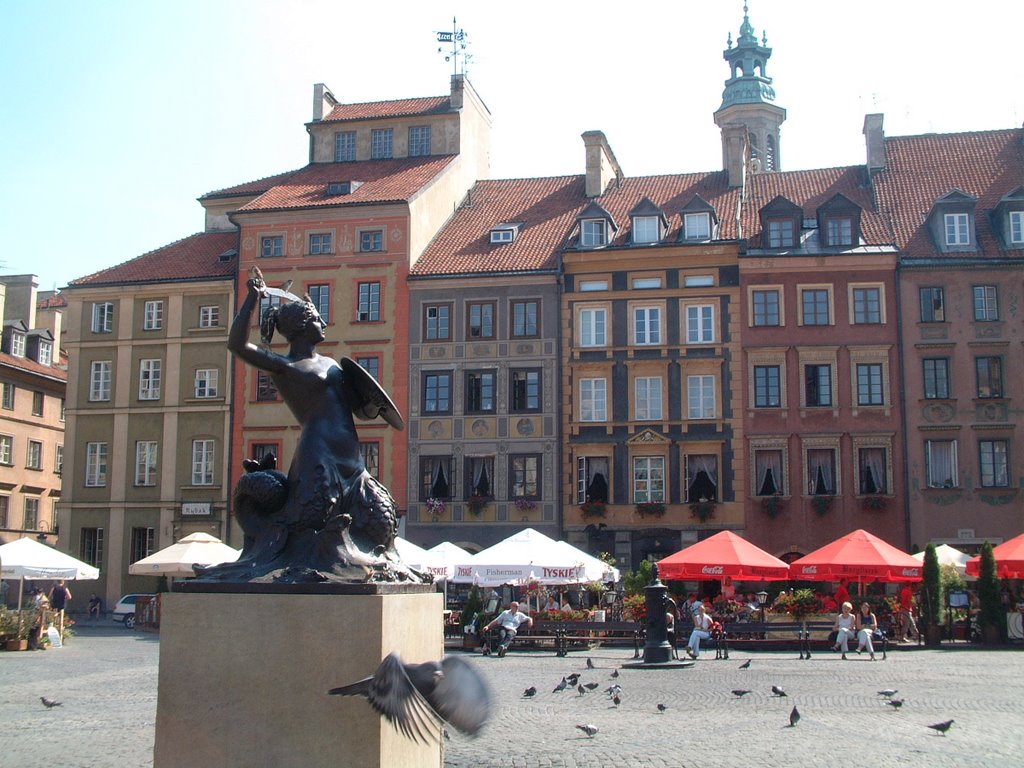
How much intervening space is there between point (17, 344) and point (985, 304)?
34986 mm

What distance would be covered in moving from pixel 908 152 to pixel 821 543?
1380 centimetres

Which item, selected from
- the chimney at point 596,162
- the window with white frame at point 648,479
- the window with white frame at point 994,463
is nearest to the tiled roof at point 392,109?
the chimney at point 596,162

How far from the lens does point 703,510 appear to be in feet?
117

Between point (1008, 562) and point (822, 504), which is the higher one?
point (822, 504)

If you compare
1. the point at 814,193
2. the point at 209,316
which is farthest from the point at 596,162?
the point at 209,316

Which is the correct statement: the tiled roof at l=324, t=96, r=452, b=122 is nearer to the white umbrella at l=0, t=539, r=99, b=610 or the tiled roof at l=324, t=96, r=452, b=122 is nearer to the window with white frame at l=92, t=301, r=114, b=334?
the window with white frame at l=92, t=301, r=114, b=334

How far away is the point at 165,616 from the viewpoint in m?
6.83

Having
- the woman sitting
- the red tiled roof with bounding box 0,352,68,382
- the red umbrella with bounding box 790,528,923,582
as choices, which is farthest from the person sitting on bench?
the red tiled roof with bounding box 0,352,68,382

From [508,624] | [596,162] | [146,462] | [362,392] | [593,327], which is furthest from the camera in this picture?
[596,162]

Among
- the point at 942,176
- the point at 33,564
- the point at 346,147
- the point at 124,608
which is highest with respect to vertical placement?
the point at 346,147

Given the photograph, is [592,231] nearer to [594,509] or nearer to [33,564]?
[594,509]

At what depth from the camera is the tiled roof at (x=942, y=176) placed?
A: 37.2 meters

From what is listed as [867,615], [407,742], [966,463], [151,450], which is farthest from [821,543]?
[407,742]

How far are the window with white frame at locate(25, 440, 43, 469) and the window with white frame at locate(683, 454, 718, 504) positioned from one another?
85.6ft
